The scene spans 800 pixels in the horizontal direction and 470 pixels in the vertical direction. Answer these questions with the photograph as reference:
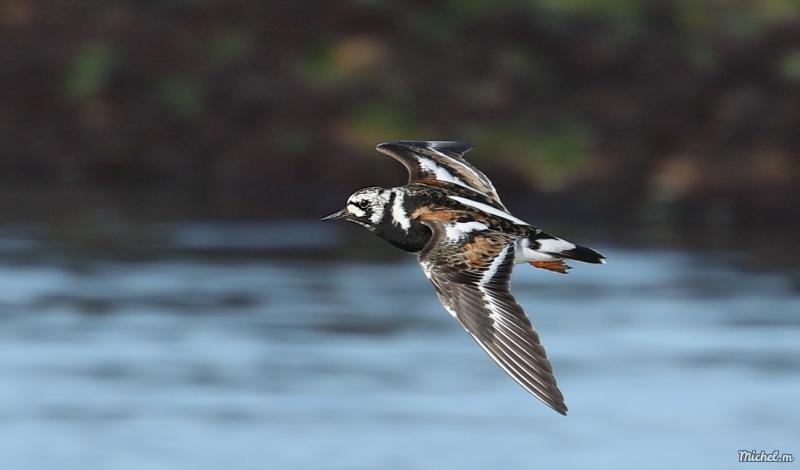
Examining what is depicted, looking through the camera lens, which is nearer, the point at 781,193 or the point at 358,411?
the point at 358,411

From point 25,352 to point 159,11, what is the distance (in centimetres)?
1046

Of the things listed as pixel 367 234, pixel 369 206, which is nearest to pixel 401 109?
pixel 367 234

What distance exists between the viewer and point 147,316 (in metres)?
18.2

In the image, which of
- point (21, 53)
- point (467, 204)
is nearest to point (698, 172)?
point (21, 53)

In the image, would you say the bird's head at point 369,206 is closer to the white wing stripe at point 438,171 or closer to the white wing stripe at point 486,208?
the white wing stripe at point 486,208

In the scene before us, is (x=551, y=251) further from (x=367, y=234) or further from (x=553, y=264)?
(x=367, y=234)

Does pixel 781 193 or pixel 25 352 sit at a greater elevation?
pixel 781 193

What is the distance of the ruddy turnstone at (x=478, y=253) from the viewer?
19.2 feet

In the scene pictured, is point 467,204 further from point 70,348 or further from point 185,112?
point 185,112

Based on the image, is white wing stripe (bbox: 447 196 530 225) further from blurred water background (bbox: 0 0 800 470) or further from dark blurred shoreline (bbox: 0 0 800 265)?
dark blurred shoreline (bbox: 0 0 800 265)

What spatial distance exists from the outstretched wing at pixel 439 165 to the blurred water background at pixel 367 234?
20.6 ft

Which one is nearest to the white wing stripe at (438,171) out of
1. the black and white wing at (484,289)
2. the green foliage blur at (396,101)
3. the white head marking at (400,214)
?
the white head marking at (400,214)

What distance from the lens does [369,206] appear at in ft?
21.3

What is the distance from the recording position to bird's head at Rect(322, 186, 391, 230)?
6.46 metres
